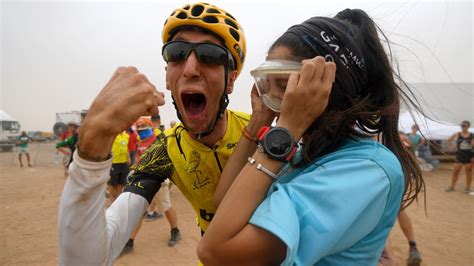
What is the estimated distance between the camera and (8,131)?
86.3 ft

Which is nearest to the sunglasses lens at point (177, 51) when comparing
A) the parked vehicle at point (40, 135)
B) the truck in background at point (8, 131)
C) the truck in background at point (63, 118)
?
the truck in background at point (8, 131)

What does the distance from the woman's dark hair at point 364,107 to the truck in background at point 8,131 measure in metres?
30.9

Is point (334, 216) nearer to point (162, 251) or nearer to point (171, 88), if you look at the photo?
point (171, 88)

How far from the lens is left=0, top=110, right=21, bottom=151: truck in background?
2542 cm

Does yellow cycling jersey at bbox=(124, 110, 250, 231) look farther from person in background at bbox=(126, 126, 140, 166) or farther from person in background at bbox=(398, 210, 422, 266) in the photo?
person in background at bbox=(126, 126, 140, 166)

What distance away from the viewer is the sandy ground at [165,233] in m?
5.74

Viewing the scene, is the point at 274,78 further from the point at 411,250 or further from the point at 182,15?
the point at 411,250

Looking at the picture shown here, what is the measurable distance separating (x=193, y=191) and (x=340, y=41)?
4.73ft

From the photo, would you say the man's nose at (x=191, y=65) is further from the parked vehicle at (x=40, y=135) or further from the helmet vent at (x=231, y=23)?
the parked vehicle at (x=40, y=135)

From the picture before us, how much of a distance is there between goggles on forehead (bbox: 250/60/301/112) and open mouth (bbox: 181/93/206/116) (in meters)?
0.47

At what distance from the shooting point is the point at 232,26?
213 cm

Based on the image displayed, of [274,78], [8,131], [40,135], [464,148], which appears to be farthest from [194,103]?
[40,135]

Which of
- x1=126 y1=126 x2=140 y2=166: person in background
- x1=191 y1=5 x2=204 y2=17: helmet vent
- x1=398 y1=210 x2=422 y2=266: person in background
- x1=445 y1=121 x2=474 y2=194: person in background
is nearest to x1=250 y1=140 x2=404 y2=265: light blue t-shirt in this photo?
x1=191 y1=5 x2=204 y2=17: helmet vent

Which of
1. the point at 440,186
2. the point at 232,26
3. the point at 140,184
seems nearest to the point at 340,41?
the point at 232,26
